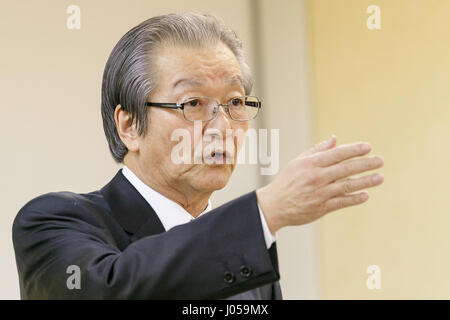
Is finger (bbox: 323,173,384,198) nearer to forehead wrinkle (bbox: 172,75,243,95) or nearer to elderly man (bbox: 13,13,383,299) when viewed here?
elderly man (bbox: 13,13,383,299)

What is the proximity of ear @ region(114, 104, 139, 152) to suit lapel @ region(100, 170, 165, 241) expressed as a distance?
89 millimetres

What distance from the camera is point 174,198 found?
1.52m

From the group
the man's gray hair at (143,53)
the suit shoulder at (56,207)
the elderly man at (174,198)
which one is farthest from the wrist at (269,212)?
the man's gray hair at (143,53)

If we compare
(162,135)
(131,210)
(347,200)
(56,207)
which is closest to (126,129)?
(162,135)

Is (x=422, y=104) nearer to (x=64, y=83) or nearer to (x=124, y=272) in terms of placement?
(x=64, y=83)

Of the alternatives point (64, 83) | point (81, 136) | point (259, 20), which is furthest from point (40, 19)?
point (259, 20)

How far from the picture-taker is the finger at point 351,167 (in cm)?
92

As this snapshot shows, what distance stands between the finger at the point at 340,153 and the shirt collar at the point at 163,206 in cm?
57

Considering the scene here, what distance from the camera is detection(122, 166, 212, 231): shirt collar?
147 cm

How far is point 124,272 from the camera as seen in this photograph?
40.5 inches

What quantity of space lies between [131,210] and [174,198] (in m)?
0.12

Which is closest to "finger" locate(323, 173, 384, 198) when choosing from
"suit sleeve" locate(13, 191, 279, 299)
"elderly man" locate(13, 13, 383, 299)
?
"elderly man" locate(13, 13, 383, 299)

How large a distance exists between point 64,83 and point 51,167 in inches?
11.3

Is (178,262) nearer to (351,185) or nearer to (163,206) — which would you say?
(351,185)
